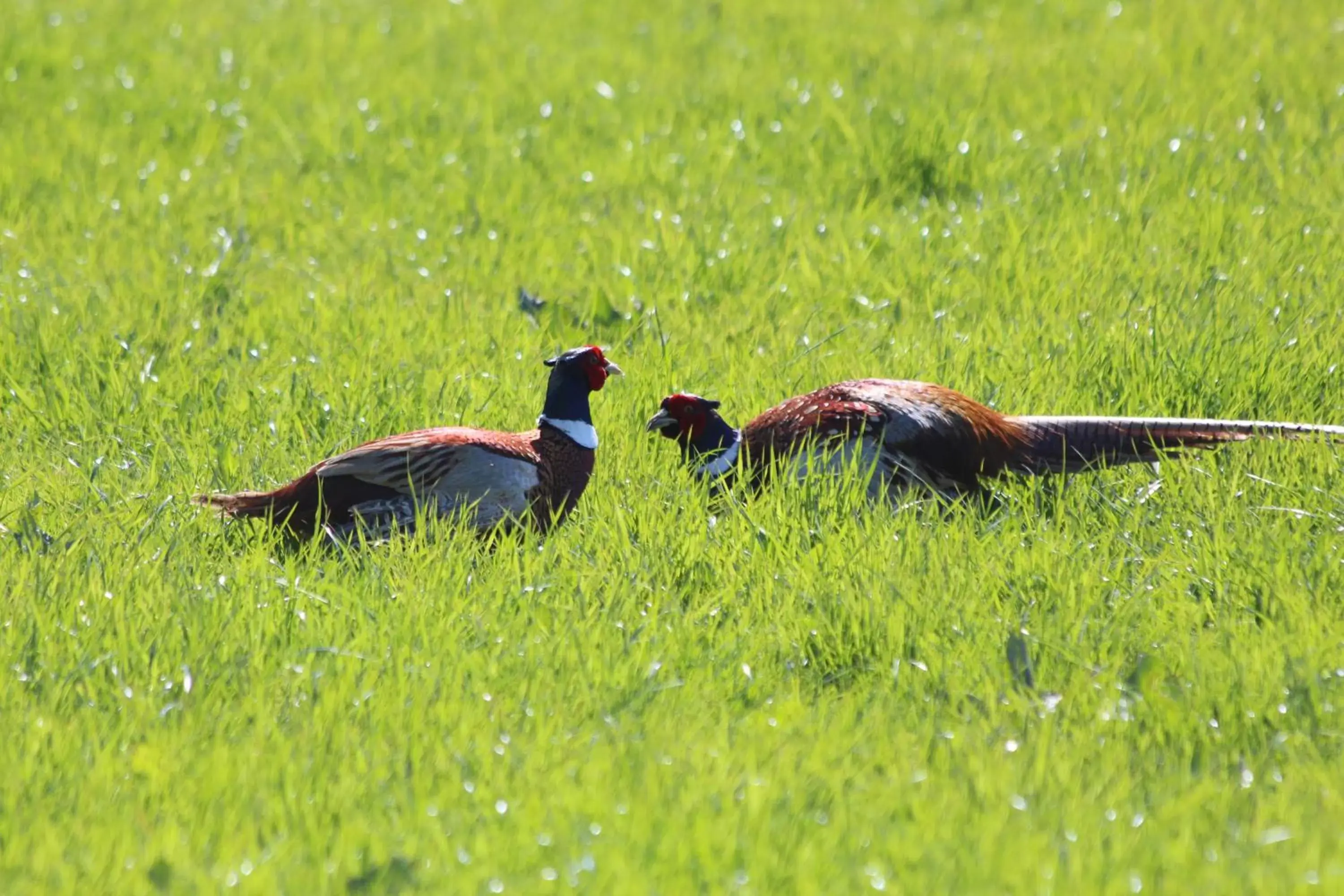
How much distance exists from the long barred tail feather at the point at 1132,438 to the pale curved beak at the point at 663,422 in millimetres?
1052

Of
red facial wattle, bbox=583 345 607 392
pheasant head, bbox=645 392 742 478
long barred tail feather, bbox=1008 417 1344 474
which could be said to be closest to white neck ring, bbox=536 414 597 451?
red facial wattle, bbox=583 345 607 392

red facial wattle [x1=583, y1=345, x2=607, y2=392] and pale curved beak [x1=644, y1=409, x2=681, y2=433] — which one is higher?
red facial wattle [x1=583, y1=345, x2=607, y2=392]

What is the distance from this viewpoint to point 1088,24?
920 centimetres

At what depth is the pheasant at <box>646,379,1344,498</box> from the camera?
175 inches

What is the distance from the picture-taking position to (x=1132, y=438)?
4.44 meters

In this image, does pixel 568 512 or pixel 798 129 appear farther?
pixel 798 129

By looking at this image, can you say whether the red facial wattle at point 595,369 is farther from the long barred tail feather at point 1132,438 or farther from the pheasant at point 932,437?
the long barred tail feather at point 1132,438

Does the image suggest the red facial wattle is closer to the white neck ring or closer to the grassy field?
the white neck ring

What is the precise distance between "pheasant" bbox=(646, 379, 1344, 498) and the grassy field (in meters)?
0.12

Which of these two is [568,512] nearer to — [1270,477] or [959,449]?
[959,449]

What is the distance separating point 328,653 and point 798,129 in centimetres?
491

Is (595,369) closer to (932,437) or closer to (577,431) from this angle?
(577,431)

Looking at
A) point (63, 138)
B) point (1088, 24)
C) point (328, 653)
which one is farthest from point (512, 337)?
point (1088, 24)

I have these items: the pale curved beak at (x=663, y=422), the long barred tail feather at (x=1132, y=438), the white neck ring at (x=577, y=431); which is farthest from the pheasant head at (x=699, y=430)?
the long barred tail feather at (x=1132, y=438)
